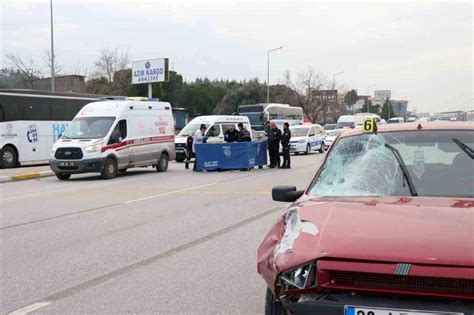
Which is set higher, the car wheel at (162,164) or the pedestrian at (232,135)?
the pedestrian at (232,135)

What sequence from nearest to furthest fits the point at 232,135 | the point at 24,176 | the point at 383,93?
1. the point at 24,176
2. the point at 232,135
3. the point at 383,93

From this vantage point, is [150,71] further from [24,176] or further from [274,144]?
Answer: [24,176]

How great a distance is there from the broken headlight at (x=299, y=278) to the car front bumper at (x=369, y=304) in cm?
7

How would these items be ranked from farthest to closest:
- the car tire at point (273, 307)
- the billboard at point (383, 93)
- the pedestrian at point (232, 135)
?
the billboard at point (383, 93), the pedestrian at point (232, 135), the car tire at point (273, 307)

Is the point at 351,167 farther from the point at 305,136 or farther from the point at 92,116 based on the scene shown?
the point at 305,136

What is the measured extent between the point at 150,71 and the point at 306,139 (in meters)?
22.8

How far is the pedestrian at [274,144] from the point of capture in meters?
21.0

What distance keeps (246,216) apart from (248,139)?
505 inches

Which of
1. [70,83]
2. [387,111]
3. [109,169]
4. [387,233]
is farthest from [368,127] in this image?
A: [387,111]

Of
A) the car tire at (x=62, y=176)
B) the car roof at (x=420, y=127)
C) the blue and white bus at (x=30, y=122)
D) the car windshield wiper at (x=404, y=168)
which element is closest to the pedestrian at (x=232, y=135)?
the car tire at (x=62, y=176)

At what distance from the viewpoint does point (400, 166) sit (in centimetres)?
423

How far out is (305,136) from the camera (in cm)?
3186

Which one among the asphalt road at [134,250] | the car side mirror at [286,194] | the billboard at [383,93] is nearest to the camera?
the car side mirror at [286,194]

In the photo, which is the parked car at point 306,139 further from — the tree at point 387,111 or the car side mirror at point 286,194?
the tree at point 387,111
